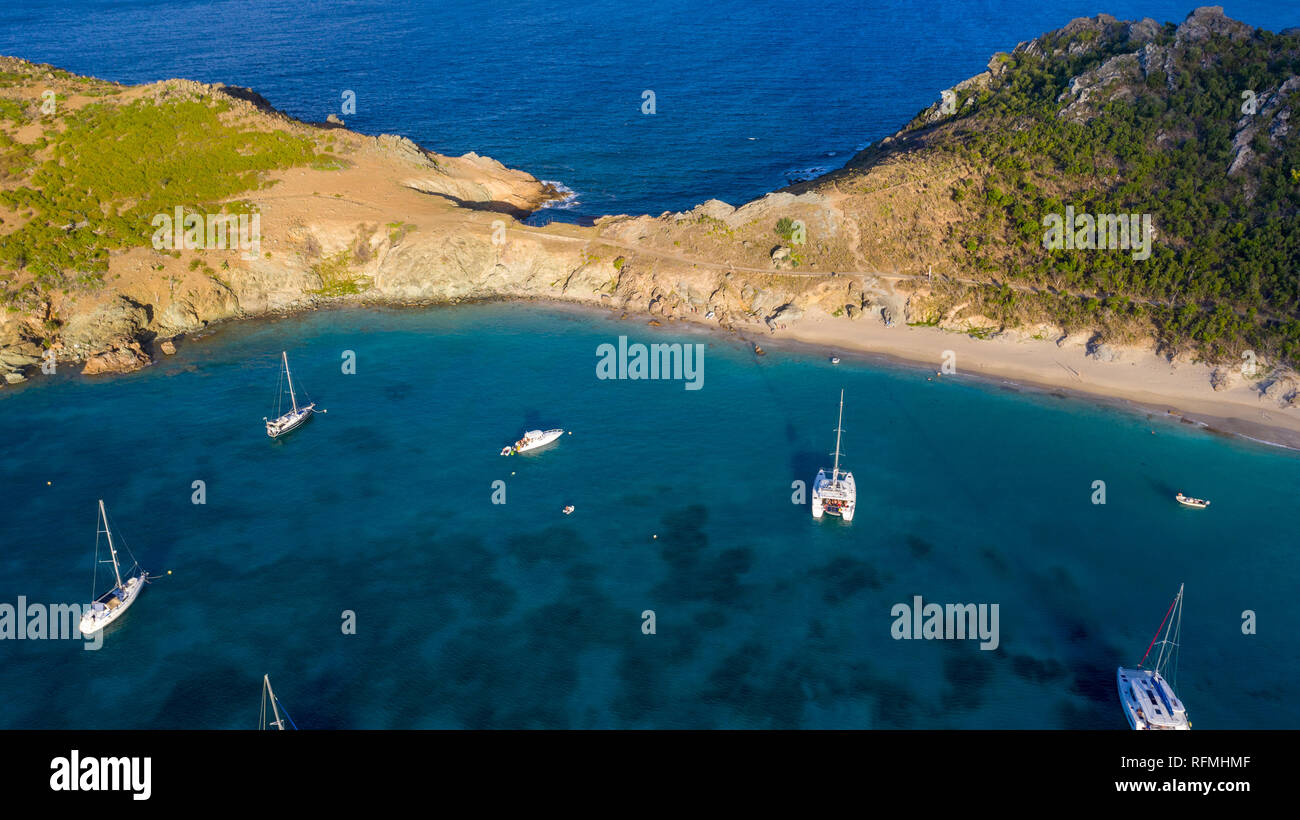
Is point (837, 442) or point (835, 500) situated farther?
point (837, 442)

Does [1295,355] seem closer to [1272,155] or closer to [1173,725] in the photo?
[1272,155]

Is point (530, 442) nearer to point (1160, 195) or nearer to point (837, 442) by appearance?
point (837, 442)

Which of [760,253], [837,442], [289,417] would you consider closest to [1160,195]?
[760,253]

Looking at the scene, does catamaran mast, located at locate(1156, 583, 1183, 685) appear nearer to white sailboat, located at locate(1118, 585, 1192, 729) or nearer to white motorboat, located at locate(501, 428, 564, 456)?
white sailboat, located at locate(1118, 585, 1192, 729)

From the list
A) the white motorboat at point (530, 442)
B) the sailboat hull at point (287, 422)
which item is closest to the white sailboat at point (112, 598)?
the sailboat hull at point (287, 422)

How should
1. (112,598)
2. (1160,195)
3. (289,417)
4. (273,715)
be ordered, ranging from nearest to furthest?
1. (273,715)
2. (112,598)
3. (289,417)
4. (1160,195)
